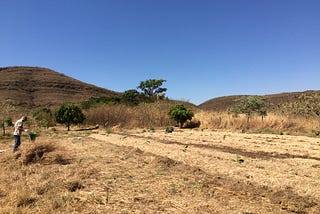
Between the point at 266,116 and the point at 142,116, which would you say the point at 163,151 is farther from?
the point at 142,116

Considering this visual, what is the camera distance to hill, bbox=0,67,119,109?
53.2 m

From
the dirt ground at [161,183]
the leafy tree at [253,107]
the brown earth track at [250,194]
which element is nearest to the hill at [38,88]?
the leafy tree at [253,107]

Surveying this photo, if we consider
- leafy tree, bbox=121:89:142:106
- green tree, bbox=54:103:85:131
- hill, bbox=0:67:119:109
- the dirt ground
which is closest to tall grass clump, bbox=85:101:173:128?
green tree, bbox=54:103:85:131

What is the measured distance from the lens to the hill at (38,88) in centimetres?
5319

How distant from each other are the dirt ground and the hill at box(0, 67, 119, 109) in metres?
42.7

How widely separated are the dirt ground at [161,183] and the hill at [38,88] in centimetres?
4267

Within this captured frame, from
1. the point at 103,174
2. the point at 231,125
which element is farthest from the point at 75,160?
the point at 231,125

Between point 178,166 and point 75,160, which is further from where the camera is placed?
point 75,160

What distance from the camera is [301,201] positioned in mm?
3959

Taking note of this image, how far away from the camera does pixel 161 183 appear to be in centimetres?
Answer: 494

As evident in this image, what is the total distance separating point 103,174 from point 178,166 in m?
1.73

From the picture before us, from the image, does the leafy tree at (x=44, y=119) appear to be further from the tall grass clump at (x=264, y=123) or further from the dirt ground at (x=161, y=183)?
the dirt ground at (x=161, y=183)

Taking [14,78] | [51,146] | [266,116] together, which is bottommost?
[51,146]

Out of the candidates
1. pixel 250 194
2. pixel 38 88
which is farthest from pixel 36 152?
pixel 38 88
